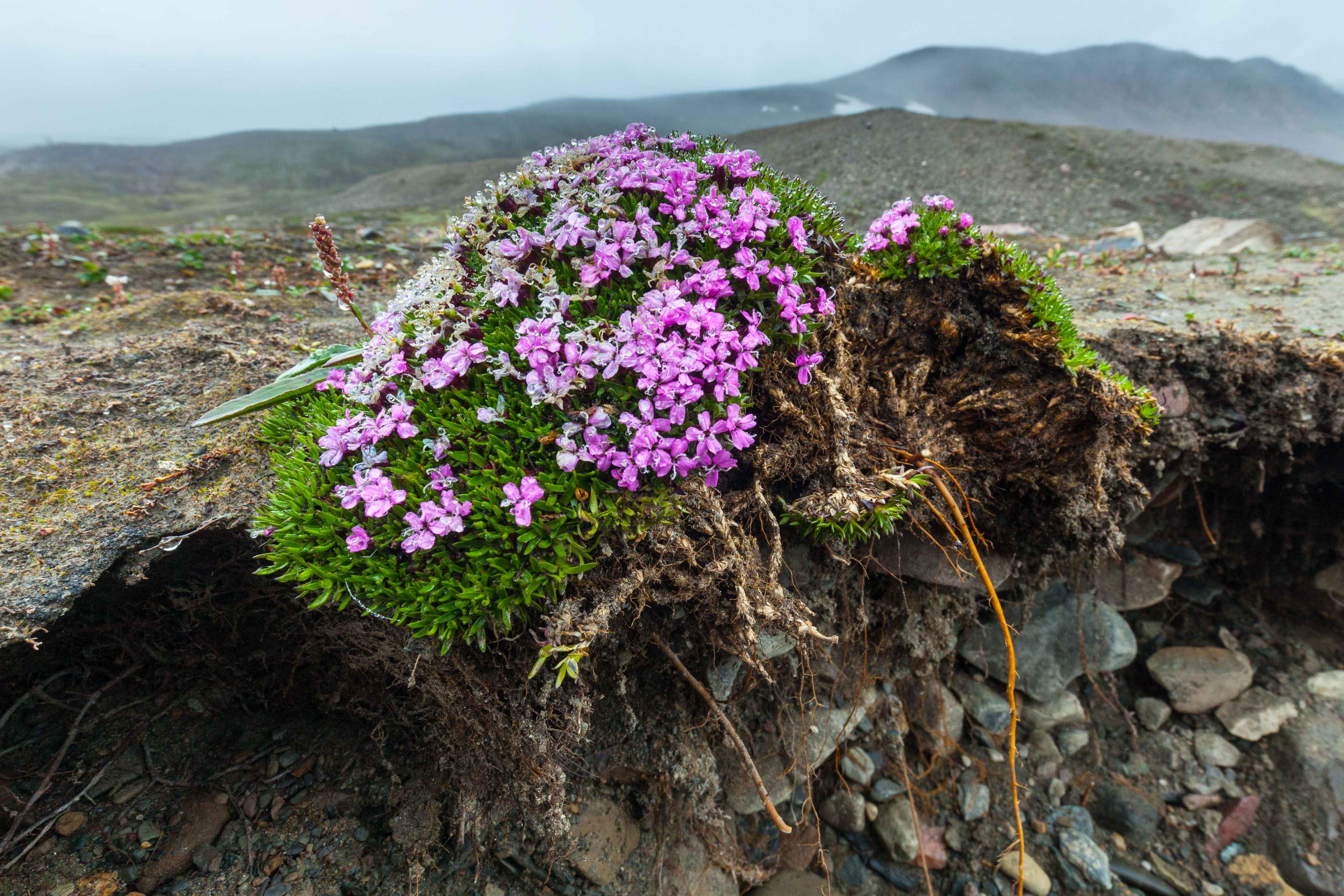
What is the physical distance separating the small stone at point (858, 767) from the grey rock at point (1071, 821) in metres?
1.46

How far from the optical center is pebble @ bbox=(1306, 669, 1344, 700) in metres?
4.62

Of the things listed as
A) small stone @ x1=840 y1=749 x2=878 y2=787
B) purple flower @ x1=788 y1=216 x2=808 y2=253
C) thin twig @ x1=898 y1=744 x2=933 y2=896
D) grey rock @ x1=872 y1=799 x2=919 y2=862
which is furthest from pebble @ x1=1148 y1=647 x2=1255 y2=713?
purple flower @ x1=788 y1=216 x2=808 y2=253

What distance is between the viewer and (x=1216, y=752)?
4574 millimetres

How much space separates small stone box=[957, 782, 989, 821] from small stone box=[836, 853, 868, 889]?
0.84 metres

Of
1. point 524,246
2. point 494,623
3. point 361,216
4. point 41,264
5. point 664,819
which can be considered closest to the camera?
point 494,623

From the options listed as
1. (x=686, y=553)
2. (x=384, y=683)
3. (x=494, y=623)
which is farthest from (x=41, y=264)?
(x=686, y=553)

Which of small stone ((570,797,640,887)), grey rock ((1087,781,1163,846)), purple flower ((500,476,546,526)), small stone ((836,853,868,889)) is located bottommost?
grey rock ((1087,781,1163,846))

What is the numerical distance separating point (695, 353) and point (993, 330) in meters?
1.73

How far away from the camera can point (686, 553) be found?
2.32 m

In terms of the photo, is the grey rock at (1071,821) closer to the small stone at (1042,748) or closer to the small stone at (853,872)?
the small stone at (1042,748)

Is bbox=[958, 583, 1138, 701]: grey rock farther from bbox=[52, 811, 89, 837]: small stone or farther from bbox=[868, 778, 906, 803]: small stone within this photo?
bbox=[52, 811, 89, 837]: small stone

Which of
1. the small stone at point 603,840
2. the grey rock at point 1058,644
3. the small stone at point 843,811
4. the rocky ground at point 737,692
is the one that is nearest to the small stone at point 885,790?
the rocky ground at point 737,692

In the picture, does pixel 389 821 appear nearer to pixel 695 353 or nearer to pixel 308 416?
pixel 308 416

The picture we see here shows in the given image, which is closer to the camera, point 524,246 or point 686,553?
point 686,553
